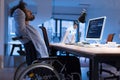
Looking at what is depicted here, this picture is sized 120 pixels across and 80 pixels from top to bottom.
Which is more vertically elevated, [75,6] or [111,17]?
[75,6]

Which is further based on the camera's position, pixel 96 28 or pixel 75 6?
pixel 75 6

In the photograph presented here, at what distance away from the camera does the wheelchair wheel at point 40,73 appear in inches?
99.2

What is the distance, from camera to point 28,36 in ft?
9.04

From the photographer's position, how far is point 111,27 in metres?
10.8

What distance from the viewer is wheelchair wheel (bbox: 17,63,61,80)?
252cm

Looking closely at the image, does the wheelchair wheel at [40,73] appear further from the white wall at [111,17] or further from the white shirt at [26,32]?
the white wall at [111,17]

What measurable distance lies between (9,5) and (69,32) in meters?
3.44

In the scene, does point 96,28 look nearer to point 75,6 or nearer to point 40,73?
point 40,73

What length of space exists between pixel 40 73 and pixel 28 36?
16.9 inches

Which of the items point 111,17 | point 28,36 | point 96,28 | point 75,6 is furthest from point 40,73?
point 75,6

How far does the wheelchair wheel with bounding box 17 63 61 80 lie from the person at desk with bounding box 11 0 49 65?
20 centimetres

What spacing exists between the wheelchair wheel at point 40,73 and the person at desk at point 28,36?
20cm

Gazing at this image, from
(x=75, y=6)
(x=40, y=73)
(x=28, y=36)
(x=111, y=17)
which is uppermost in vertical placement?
(x=75, y=6)

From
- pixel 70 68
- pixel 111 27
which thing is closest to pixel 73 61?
pixel 70 68
